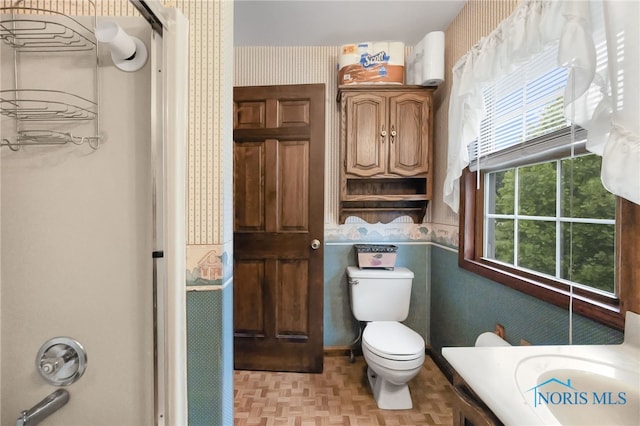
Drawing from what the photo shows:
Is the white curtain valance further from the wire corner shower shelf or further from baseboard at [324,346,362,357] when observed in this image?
baseboard at [324,346,362,357]

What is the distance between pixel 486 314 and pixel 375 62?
173 centimetres

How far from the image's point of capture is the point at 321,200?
200 cm

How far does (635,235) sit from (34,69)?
1.95 metres

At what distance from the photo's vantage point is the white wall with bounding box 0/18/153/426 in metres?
0.94

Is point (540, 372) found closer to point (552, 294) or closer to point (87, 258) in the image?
point (552, 294)

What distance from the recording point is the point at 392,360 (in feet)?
4.92

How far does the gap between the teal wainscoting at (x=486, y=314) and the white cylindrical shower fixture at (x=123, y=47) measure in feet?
5.80

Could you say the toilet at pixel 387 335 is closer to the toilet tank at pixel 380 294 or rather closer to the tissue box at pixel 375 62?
the toilet tank at pixel 380 294

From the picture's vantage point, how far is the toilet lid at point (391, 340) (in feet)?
5.01

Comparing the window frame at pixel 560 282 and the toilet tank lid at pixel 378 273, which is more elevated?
the window frame at pixel 560 282

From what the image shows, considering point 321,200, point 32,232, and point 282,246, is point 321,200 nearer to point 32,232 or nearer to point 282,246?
point 282,246

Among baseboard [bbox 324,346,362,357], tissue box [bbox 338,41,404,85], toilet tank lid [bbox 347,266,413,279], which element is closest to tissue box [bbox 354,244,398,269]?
toilet tank lid [bbox 347,266,413,279]

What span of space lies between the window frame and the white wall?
150 cm

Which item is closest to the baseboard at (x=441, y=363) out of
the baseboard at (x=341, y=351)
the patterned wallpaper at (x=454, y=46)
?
the baseboard at (x=341, y=351)
